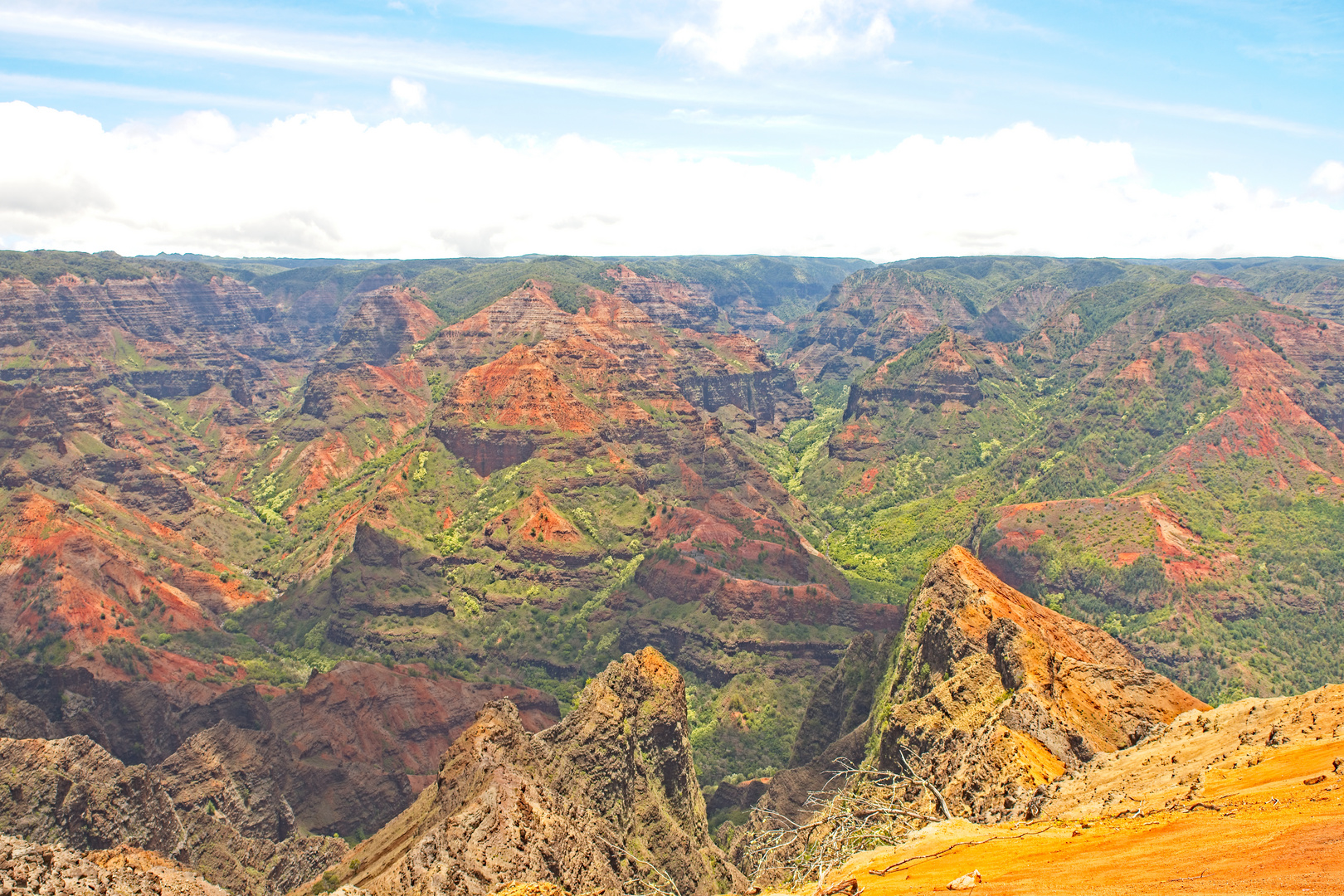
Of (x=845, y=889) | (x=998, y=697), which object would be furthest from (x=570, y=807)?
(x=998, y=697)

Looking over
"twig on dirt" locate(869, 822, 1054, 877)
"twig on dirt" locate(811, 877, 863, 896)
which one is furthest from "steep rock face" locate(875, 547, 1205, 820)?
"twig on dirt" locate(811, 877, 863, 896)

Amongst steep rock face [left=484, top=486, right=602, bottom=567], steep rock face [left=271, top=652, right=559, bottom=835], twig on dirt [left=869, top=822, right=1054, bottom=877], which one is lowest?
steep rock face [left=271, top=652, right=559, bottom=835]

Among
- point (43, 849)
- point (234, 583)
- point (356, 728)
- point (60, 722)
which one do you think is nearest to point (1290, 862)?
point (43, 849)

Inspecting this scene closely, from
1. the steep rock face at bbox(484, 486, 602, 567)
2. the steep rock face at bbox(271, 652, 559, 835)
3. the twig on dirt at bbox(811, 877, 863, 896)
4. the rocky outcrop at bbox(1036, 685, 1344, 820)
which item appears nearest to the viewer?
the twig on dirt at bbox(811, 877, 863, 896)

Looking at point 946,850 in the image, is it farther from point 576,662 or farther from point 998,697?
point 576,662

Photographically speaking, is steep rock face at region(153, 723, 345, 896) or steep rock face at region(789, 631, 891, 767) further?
steep rock face at region(789, 631, 891, 767)

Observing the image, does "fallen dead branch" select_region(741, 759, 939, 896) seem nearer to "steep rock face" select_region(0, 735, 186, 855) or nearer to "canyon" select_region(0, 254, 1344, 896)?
"canyon" select_region(0, 254, 1344, 896)

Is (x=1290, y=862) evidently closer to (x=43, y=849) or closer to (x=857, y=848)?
(x=857, y=848)
